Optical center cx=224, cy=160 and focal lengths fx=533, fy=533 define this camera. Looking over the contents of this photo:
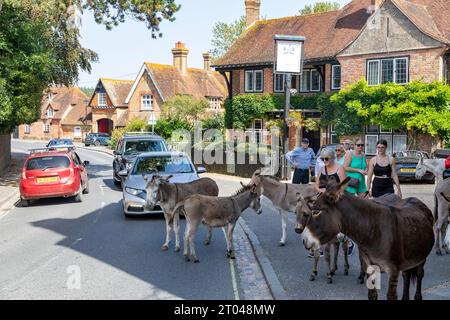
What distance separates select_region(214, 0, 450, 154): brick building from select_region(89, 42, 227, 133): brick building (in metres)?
17.0

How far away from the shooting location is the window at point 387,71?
31.0m

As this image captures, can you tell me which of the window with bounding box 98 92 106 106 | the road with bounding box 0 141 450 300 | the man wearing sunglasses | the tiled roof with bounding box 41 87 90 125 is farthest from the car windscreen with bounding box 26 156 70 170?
the tiled roof with bounding box 41 87 90 125

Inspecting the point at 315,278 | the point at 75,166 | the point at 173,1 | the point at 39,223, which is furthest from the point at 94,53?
the point at 315,278

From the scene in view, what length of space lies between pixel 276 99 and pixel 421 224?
109 ft

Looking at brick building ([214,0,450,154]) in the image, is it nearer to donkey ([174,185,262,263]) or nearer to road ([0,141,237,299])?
road ([0,141,237,299])

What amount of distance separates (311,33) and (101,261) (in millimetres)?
33146

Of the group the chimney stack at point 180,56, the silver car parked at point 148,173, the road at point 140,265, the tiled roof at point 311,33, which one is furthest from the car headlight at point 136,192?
the chimney stack at point 180,56

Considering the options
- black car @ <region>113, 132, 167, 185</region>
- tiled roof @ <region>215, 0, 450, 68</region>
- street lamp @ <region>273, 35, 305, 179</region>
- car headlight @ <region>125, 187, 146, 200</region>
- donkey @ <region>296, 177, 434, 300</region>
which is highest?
tiled roof @ <region>215, 0, 450, 68</region>

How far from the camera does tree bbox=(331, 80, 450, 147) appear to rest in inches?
1118

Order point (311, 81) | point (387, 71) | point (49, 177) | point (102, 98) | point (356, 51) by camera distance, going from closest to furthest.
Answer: point (49, 177), point (387, 71), point (356, 51), point (311, 81), point (102, 98)

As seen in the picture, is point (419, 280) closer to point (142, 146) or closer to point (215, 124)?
point (142, 146)

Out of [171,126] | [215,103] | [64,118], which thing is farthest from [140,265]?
[64,118]

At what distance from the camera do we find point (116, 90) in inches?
2844
